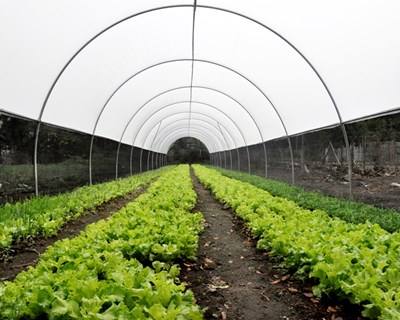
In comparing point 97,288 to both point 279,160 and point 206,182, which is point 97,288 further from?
point 279,160

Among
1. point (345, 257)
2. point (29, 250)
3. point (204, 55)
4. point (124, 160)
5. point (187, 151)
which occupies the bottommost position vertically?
point (29, 250)

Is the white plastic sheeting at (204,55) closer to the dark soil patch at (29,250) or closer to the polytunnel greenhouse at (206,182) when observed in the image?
the polytunnel greenhouse at (206,182)

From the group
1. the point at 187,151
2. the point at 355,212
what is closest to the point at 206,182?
the point at 355,212

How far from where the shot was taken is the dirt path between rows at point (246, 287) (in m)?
3.94

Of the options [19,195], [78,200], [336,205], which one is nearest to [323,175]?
[336,205]

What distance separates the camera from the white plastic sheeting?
723 cm

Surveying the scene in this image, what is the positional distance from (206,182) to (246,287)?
11795 mm

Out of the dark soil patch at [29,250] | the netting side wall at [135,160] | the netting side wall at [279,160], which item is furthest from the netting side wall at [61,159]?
the netting side wall at [135,160]

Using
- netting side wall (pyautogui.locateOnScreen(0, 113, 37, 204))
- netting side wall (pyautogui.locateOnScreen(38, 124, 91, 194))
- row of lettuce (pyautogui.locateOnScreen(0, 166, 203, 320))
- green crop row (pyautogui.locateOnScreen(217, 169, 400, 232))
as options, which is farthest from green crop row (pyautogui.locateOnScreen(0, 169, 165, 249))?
green crop row (pyautogui.locateOnScreen(217, 169, 400, 232))

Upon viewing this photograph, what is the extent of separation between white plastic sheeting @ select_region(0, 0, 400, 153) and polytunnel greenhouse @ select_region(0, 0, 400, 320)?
4 centimetres

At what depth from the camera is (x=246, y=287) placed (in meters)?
4.69

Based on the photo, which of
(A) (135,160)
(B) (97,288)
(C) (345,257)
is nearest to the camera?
(B) (97,288)

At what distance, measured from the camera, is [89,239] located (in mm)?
4668

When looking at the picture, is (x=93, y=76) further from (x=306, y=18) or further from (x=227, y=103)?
(x=227, y=103)
